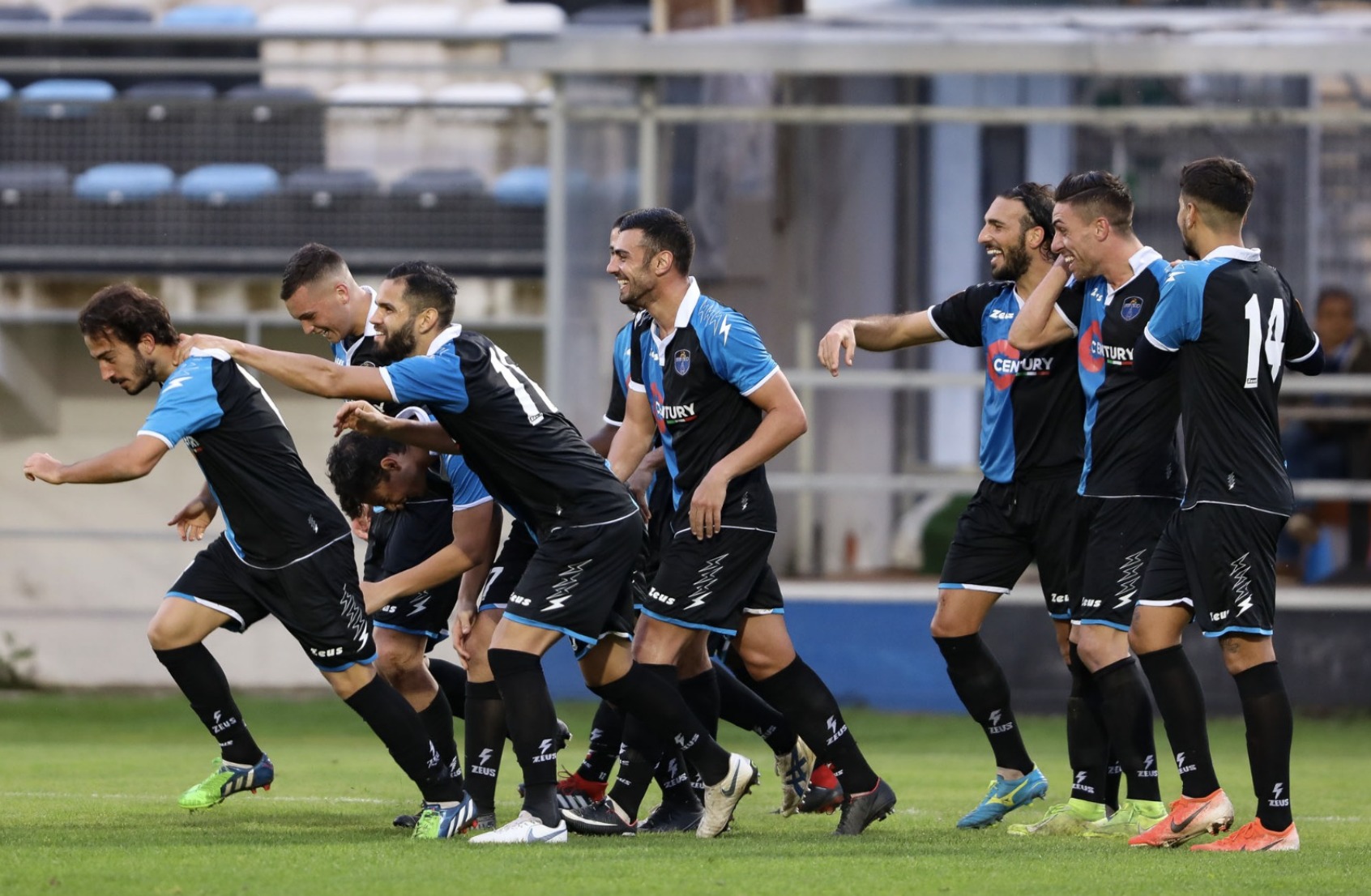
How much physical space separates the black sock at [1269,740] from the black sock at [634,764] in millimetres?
2017

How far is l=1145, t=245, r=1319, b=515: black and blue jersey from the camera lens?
19.5ft

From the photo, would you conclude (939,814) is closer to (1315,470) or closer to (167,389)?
(167,389)

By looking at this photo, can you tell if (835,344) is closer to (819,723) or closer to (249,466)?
(819,723)

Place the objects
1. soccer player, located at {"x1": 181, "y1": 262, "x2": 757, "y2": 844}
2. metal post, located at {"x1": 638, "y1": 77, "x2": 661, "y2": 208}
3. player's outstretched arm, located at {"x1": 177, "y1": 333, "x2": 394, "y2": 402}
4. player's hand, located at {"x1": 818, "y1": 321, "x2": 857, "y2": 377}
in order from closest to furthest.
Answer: player's outstretched arm, located at {"x1": 177, "y1": 333, "x2": 394, "y2": 402}, soccer player, located at {"x1": 181, "y1": 262, "x2": 757, "y2": 844}, player's hand, located at {"x1": 818, "y1": 321, "x2": 857, "y2": 377}, metal post, located at {"x1": 638, "y1": 77, "x2": 661, "y2": 208}

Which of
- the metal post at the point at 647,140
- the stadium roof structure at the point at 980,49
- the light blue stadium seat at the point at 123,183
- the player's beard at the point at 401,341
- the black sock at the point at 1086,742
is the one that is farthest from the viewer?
the light blue stadium seat at the point at 123,183

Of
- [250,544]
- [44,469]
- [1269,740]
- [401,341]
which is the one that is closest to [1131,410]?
[1269,740]

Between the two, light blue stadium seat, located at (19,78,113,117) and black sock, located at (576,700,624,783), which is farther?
light blue stadium seat, located at (19,78,113,117)

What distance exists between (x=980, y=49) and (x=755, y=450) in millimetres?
8019

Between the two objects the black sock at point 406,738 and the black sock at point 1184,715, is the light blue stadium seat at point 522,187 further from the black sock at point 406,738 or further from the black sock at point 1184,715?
the black sock at point 1184,715

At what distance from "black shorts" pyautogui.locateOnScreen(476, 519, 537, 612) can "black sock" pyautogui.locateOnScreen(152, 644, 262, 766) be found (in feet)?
3.33

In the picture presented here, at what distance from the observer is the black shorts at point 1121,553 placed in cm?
644

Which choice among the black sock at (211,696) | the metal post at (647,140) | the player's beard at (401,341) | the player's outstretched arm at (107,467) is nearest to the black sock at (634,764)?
the black sock at (211,696)

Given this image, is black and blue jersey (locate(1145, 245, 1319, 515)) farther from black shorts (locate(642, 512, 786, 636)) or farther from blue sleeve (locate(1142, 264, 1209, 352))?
black shorts (locate(642, 512, 786, 636))

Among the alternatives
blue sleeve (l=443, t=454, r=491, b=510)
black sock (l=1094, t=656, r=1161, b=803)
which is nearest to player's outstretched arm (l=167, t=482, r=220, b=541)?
blue sleeve (l=443, t=454, r=491, b=510)
